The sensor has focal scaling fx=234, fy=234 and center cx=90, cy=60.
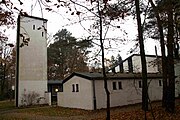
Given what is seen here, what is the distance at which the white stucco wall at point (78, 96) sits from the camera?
22219 millimetres

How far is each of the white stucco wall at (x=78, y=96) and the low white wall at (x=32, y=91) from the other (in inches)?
163

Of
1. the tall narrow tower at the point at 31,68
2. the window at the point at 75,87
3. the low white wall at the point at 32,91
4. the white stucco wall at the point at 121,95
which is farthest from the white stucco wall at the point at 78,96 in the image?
the tall narrow tower at the point at 31,68

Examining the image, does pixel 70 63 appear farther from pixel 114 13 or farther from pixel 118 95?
pixel 114 13

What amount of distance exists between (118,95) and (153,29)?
32.5ft

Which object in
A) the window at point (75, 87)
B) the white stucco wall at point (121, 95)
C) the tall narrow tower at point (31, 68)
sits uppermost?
the tall narrow tower at point (31, 68)

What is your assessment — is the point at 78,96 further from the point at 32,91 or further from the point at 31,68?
the point at 31,68

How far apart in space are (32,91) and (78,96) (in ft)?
27.3

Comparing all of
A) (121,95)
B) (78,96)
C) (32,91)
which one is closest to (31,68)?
(32,91)

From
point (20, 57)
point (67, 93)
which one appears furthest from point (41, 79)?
point (67, 93)

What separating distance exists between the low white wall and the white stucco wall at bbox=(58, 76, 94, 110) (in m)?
4.13

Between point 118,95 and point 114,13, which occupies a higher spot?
point 114,13

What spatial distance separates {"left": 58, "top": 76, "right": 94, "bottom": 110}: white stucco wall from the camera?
2222 centimetres

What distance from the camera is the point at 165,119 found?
43.0 ft

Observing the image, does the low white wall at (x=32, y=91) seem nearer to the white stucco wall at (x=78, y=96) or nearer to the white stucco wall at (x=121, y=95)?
the white stucco wall at (x=78, y=96)
